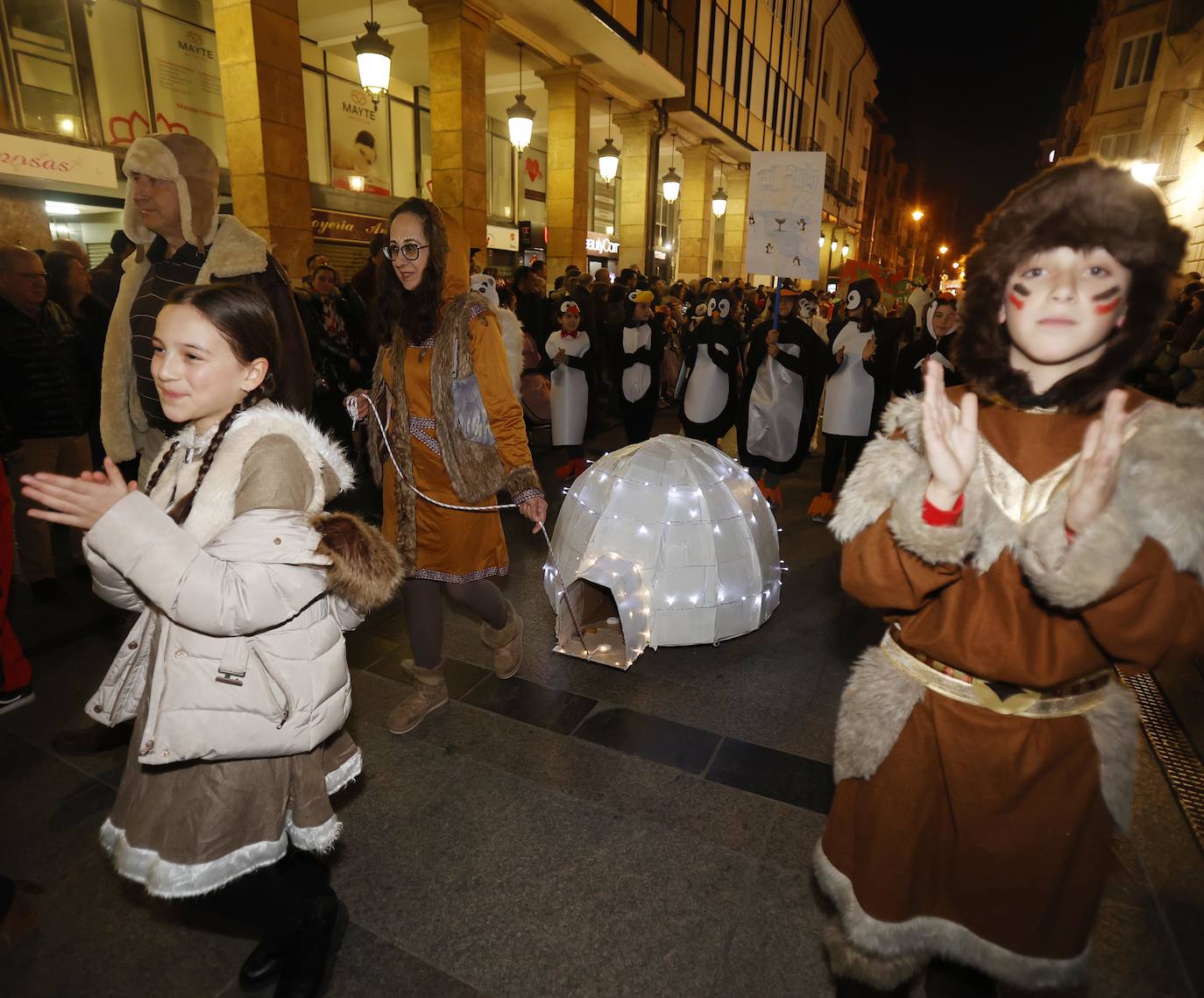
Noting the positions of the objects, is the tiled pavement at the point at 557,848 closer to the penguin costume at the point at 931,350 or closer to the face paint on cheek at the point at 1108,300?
the face paint on cheek at the point at 1108,300

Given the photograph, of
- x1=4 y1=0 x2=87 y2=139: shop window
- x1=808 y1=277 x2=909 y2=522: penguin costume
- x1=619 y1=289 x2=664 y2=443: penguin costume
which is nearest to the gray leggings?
x1=808 y1=277 x2=909 y2=522: penguin costume

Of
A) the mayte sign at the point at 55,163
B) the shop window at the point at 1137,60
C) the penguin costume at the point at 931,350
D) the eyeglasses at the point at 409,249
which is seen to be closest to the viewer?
the eyeglasses at the point at 409,249

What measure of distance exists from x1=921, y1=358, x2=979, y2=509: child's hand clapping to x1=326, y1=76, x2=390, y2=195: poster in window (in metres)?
14.8

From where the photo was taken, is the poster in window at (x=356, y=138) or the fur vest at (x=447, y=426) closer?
the fur vest at (x=447, y=426)

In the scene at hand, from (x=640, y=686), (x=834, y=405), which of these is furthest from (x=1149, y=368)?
(x=640, y=686)

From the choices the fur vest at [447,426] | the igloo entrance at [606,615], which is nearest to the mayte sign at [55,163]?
the fur vest at [447,426]

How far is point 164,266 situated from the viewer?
3.19m

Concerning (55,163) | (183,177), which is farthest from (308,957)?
(55,163)

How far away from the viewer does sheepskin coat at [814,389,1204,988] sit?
1.31 m

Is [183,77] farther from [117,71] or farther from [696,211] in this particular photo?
[696,211]

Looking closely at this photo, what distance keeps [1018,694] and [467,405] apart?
235 centimetres

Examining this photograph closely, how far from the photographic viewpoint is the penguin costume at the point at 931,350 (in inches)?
239

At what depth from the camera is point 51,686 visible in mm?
3686

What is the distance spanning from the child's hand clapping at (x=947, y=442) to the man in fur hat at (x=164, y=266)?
2.89m
